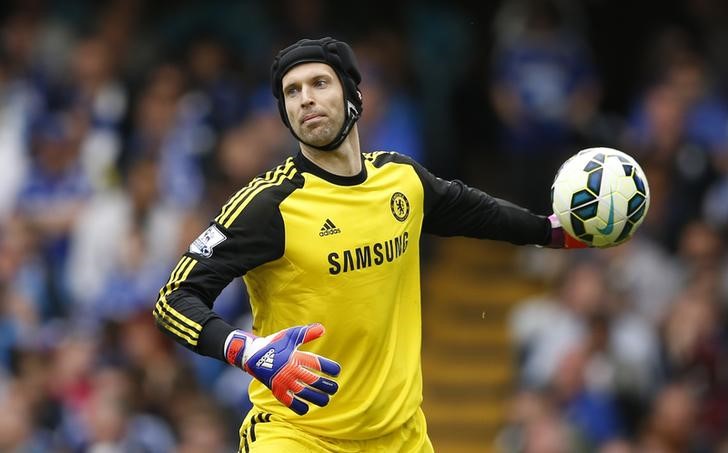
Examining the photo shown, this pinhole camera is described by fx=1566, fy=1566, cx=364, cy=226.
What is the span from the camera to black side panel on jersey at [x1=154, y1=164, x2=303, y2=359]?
6.29 metres

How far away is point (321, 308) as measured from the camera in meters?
6.62

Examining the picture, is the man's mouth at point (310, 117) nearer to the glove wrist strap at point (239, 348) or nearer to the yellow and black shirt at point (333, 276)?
the yellow and black shirt at point (333, 276)

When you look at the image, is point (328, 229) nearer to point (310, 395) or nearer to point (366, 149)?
point (310, 395)

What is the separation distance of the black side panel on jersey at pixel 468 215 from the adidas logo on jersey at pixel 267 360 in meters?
1.34

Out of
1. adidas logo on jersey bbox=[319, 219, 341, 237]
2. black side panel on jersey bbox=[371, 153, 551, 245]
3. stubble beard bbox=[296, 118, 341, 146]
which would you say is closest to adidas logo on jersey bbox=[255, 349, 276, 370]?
adidas logo on jersey bbox=[319, 219, 341, 237]

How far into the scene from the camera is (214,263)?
6410 mm

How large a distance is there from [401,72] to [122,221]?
8.86ft

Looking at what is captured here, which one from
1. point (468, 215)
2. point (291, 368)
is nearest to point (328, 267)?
point (291, 368)

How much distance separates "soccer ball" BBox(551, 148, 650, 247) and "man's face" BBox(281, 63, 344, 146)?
3.75 ft

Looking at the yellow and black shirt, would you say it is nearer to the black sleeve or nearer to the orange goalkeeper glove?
the black sleeve

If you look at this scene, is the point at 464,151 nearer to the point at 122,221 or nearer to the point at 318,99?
the point at 122,221

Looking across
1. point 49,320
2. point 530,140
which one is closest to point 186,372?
point 49,320

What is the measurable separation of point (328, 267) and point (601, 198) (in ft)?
4.41

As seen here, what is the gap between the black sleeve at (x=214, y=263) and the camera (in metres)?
6.29
